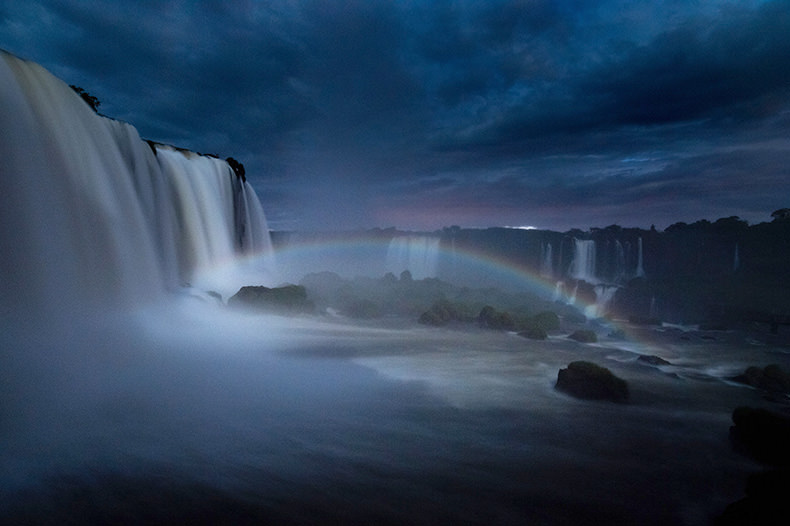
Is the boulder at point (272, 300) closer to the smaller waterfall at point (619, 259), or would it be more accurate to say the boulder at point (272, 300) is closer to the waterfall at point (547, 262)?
the waterfall at point (547, 262)

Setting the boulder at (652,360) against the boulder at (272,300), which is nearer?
the boulder at (652,360)

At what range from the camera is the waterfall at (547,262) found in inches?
1613

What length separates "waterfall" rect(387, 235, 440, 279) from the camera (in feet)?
152

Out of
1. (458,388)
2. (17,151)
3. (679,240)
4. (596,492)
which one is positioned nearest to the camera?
(596,492)

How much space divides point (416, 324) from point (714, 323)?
20.7 meters

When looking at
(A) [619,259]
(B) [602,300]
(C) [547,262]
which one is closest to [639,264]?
(A) [619,259]

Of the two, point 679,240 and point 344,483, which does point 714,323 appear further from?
point 344,483

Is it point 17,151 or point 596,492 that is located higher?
point 17,151

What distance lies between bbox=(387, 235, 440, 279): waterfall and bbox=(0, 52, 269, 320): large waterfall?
36.6 metres

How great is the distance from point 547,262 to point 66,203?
137 ft

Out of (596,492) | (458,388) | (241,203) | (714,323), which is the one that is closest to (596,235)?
(714,323)

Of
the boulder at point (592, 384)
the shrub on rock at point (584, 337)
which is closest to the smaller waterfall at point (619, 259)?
the shrub on rock at point (584, 337)

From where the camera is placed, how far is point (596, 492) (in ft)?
12.2

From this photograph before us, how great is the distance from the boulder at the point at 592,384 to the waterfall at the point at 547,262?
36.2 meters
